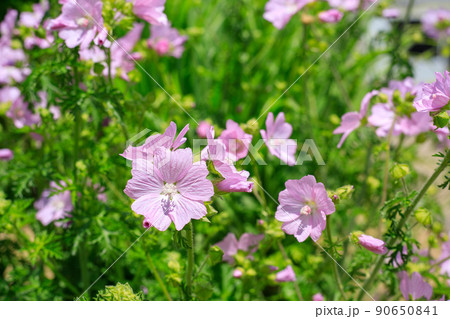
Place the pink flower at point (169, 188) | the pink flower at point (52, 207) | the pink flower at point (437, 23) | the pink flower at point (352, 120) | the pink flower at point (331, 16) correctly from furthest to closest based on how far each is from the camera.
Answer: the pink flower at point (437, 23) < the pink flower at point (331, 16) < the pink flower at point (52, 207) < the pink flower at point (352, 120) < the pink flower at point (169, 188)

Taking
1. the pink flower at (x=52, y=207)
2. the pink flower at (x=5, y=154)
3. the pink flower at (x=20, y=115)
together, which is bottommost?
the pink flower at (x=52, y=207)

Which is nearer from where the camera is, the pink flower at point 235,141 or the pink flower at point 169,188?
the pink flower at point 169,188

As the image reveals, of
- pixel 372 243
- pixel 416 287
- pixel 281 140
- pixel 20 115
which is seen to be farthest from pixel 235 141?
pixel 20 115

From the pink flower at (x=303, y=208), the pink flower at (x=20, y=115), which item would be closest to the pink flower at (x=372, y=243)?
the pink flower at (x=303, y=208)

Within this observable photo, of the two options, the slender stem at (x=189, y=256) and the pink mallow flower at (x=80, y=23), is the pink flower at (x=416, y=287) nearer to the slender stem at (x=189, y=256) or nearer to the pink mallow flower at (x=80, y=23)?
the slender stem at (x=189, y=256)
